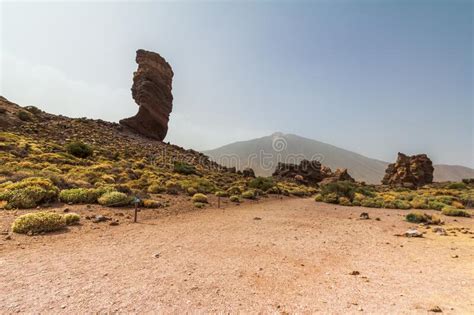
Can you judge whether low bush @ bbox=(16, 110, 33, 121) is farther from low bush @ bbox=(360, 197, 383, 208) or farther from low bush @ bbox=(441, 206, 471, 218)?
low bush @ bbox=(441, 206, 471, 218)

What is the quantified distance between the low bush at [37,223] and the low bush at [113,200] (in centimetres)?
396

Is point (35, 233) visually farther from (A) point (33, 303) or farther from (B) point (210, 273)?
(B) point (210, 273)

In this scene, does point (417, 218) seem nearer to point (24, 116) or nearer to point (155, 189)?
point (155, 189)

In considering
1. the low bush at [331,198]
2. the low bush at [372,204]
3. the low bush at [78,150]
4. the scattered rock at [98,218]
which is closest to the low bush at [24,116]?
the low bush at [78,150]

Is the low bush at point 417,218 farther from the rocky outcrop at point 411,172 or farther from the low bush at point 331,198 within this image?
the rocky outcrop at point 411,172

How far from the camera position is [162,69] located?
57.4 meters

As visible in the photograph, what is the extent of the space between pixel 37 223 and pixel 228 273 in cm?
724

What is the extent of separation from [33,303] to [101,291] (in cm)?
99

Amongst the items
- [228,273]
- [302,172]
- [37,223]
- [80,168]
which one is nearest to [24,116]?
[80,168]

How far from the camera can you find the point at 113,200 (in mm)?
12945

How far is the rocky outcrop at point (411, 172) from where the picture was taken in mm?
62062

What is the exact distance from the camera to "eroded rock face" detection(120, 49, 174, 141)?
173 feet

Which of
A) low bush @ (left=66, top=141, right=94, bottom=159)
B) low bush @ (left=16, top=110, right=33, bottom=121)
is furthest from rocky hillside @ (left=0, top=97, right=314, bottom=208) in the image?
low bush @ (left=16, top=110, right=33, bottom=121)

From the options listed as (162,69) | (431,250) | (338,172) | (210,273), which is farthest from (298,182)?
(210,273)
